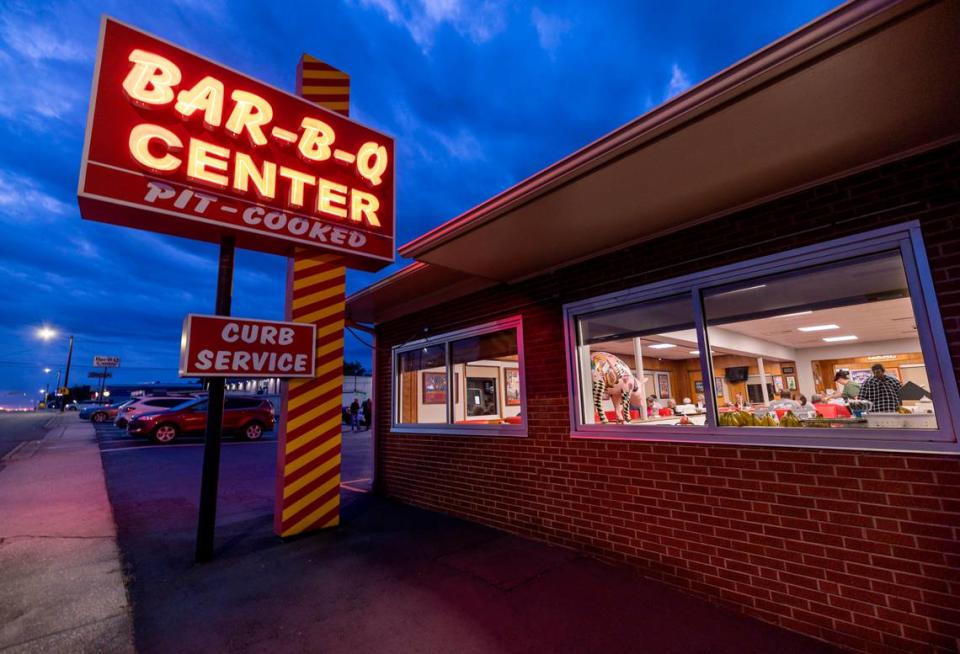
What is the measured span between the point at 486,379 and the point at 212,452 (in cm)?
553

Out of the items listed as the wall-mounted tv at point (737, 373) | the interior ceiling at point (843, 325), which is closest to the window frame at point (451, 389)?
the interior ceiling at point (843, 325)

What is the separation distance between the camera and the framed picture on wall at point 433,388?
7.58 metres

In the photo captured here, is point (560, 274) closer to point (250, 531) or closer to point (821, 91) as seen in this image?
point (821, 91)

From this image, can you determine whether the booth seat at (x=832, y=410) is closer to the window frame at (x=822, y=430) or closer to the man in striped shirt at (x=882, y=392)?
the man in striped shirt at (x=882, y=392)

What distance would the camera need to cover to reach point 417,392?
7.73 meters

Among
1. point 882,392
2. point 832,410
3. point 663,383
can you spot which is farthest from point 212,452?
point 663,383

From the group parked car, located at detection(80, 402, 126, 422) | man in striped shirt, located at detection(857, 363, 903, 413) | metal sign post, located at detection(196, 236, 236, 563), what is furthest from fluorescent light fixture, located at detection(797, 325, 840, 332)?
parked car, located at detection(80, 402, 126, 422)

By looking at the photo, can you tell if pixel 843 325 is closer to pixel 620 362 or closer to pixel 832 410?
pixel 832 410

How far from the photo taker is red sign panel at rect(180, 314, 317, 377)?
13.4 feet

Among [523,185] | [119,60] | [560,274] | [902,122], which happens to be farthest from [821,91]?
[119,60]

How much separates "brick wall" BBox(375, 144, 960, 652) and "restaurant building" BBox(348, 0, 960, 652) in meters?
0.01

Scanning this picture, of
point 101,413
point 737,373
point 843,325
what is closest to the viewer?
point 843,325

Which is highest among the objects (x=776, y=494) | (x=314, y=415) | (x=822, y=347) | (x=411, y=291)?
(x=411, y=291)

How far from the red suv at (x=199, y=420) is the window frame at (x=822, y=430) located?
15290 millimetres
